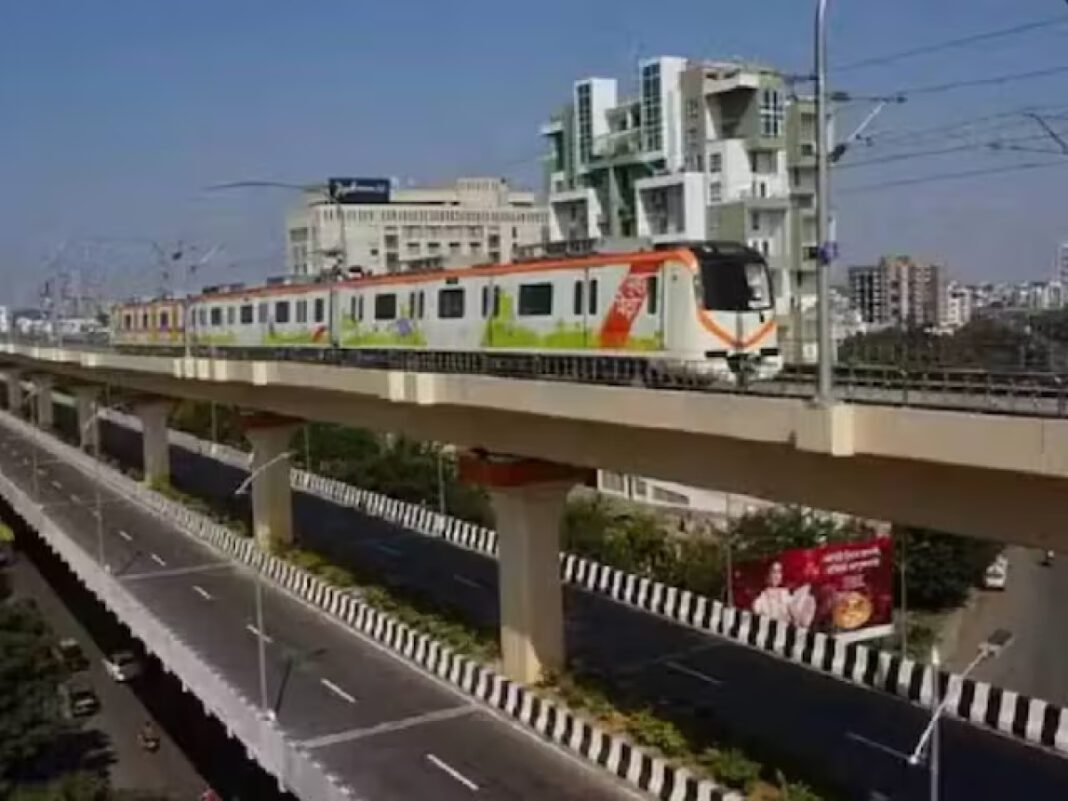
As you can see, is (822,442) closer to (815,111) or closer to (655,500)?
(815,111)

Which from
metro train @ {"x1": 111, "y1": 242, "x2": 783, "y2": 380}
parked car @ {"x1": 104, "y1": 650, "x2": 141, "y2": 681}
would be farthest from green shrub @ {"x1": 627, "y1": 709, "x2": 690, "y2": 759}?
parked car @ {"x1": 104, "y1": 650, "x2": 141, "y2": 681}

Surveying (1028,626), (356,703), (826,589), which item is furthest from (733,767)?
(1028,626)

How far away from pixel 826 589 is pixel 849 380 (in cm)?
1963

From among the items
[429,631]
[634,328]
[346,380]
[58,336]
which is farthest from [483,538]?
[58,336]

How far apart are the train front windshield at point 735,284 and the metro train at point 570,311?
0.03 metres

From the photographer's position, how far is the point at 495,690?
27.4 meters

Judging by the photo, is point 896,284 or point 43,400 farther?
point 43,400

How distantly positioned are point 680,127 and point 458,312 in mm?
43399

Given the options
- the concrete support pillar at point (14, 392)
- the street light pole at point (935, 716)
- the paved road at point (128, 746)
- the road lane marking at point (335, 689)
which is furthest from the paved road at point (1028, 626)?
the concrete support pillar at point (14, 392)

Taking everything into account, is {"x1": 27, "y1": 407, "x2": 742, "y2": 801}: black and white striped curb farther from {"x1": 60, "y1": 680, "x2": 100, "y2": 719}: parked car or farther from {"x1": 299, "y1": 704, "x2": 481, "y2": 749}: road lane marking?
{"x1": 60, "y1": 680, "x2": 100, "y2": 719}: parked car

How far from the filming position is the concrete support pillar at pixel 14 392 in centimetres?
11675

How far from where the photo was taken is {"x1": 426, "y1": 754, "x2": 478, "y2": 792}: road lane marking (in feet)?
74.3

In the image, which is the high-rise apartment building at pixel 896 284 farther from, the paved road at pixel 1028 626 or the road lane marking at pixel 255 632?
the road lane marking at pixel 255 632

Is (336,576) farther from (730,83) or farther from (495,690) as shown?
(730,83)
